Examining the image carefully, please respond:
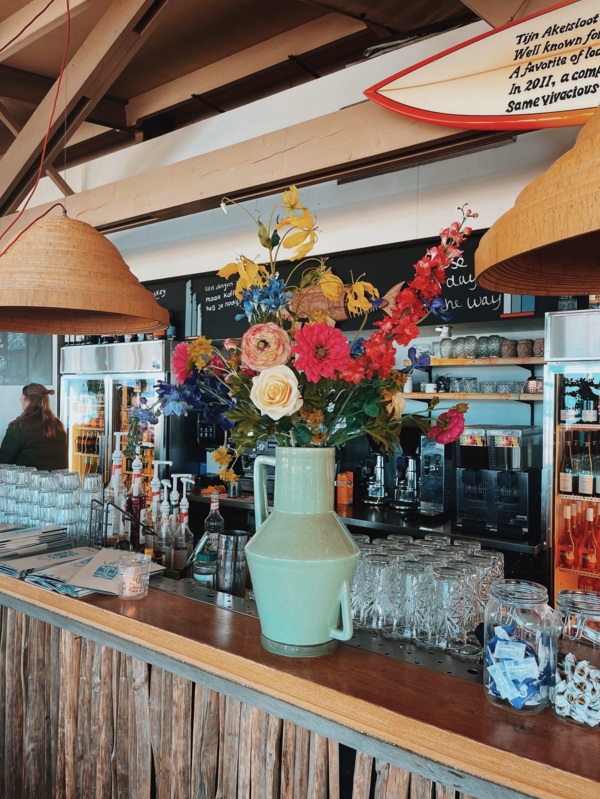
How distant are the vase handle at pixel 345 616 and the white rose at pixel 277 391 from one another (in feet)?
1.29

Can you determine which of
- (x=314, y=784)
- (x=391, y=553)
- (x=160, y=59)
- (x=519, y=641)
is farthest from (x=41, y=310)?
(x=160, y=59)

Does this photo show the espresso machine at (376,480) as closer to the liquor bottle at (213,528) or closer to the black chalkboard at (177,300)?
the black chalkboard at (177,300)

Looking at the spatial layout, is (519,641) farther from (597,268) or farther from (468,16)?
(468,16)

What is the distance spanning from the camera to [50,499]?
2627 mm

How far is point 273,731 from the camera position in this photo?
1536mm

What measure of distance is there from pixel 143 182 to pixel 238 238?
4.98 feet

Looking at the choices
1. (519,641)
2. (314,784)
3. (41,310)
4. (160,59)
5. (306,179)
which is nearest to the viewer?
(519,641)

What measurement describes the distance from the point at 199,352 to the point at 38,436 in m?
5.77

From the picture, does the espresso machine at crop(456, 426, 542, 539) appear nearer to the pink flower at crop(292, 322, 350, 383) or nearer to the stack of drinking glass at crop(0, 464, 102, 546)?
the stack of drinking glass at crop(0, 464, 102, 546)

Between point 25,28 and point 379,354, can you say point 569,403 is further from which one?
point 25,28

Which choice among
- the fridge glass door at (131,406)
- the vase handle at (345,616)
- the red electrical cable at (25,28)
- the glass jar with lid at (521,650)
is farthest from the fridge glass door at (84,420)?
the glass jar with lid at (521,650)

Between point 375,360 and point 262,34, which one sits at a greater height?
point 262,34

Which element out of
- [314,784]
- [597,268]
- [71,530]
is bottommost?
[314,784]

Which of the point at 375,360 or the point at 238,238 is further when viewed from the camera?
the point at 238,238
